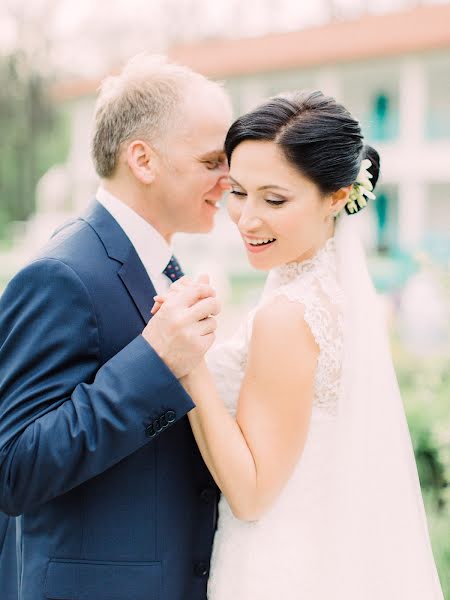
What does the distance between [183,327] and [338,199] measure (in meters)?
0.78

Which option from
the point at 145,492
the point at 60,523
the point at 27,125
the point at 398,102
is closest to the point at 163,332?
the point at 145,492

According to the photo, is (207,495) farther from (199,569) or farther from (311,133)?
(311,133)

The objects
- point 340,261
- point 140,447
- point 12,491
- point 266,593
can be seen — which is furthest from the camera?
point 340,261

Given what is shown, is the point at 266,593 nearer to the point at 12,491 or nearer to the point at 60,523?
the point at 60,523

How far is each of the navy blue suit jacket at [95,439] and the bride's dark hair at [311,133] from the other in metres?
0.56

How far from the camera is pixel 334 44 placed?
73.2ft

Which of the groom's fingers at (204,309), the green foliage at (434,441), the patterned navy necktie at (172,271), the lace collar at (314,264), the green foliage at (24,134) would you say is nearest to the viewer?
the groom's fingers at (204,309)

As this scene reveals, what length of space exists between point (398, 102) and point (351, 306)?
22.4 m

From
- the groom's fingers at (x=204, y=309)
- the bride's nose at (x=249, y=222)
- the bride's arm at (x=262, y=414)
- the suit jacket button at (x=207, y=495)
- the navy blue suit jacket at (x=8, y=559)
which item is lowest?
the navy blue suit jacket at (x=8, y=559)

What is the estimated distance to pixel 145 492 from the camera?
2.22 meters

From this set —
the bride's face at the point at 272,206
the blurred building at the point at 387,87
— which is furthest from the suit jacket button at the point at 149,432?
the blurred building at the point at 387,87

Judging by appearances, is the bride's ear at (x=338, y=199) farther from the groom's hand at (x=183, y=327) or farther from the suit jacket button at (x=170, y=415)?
the suit jacket button at (x=170, y=415)

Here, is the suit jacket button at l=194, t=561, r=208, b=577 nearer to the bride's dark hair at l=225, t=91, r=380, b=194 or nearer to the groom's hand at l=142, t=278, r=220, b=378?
the groom's hand at l=142, t=278, r=220, b=378

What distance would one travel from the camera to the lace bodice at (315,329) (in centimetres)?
228
